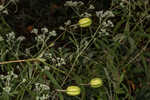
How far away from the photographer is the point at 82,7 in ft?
5.90

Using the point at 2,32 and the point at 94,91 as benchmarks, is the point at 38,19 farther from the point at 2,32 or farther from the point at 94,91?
Answer: the point at 94,91

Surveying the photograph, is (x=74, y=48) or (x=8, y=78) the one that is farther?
(x=74, y=48)

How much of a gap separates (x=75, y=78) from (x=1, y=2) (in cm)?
73

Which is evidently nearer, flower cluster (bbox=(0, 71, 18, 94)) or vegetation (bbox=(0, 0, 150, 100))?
flower cluster (bbox=(0, 71, 18, 94))

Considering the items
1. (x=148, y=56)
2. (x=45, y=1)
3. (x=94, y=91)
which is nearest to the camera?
(x=94, y=91)

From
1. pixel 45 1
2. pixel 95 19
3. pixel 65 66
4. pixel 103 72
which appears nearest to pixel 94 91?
pixel 103 72

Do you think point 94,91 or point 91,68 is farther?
point 91,68

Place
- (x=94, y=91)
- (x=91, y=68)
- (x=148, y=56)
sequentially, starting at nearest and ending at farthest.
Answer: (x=94, y=91) → (x=91, y=68) → (x=148, y=56)

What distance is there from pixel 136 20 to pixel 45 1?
77 cm

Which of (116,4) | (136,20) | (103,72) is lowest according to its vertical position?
(103,72)

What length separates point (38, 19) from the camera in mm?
2027

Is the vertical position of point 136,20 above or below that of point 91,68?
above

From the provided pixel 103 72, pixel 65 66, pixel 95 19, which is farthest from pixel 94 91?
pixel 95 19

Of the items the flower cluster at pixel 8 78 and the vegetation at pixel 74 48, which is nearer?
the flower cluster at pixel 8 78
